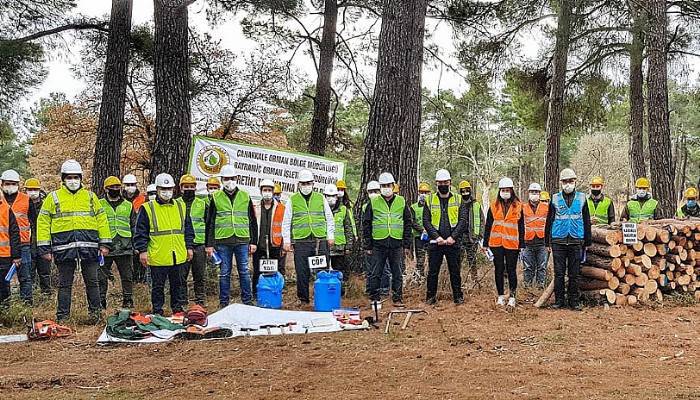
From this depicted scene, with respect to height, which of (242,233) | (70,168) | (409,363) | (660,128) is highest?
(660,128)

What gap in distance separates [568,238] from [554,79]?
324 inches

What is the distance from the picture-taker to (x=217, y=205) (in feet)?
28.9

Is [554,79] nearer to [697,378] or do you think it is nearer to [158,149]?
[158,149]

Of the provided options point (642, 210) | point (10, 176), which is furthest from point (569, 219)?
point (10, 176)

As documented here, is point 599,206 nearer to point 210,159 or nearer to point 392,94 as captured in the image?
point 392,94

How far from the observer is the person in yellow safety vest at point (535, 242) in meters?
9.98

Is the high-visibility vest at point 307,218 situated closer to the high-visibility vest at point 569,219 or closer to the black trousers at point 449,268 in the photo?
the black trousers at point 449,268

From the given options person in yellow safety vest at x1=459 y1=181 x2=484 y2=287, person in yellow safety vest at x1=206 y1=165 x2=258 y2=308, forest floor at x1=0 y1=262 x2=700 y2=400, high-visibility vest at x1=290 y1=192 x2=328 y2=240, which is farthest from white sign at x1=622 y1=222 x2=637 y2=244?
person in yellow safety vest at x1=206 y1=165 x2=258 y2=308

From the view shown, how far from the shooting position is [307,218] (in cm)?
907

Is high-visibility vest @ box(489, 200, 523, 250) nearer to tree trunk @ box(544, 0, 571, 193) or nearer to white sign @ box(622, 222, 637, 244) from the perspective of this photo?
white sign @ box(622, 222, 637, 244)

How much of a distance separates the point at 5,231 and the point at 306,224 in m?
3.94

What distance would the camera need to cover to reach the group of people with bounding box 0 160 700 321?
26.2ft

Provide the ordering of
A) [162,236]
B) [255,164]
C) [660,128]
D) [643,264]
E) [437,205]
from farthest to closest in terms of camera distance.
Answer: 1. [660,128]
2. [255,164]
3. [437,205]
4. [643,264]
5. [162,236]

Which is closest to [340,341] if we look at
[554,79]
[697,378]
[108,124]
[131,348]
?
[131,348]
